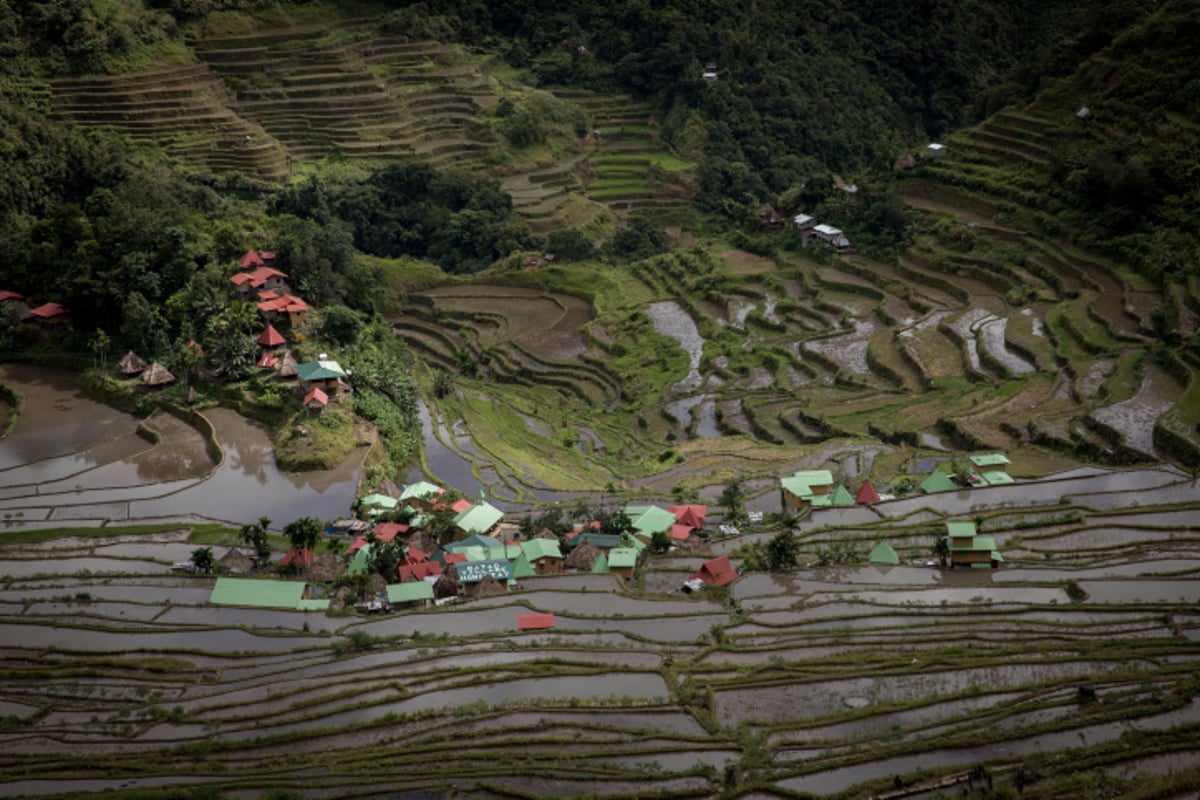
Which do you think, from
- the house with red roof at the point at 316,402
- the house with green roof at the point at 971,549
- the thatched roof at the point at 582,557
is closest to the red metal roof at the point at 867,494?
the house with green roof at the point at 971,549

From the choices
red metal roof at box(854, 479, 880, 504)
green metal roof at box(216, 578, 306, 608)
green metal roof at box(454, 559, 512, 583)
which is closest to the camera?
green metal roof at box(216, 578, 306, 608)

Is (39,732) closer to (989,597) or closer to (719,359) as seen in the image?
(989,597)

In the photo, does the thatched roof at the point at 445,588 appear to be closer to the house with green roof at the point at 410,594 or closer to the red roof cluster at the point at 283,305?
the house with green roof at the point at 410,594

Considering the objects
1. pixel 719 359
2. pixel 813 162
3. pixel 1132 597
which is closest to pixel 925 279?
pixel 719 359

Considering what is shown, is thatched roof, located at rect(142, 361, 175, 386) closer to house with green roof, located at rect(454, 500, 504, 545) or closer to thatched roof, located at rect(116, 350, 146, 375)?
thatched roof, located at rect(116, 350, 146, 375)

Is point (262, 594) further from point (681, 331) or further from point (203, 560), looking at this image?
point (681, 331)

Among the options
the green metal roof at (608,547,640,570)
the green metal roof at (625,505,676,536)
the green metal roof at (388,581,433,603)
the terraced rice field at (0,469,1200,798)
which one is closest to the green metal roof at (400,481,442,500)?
the green metal roof at (625,505,676,536)
